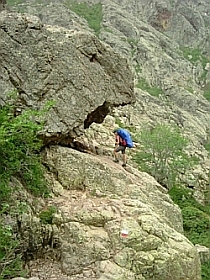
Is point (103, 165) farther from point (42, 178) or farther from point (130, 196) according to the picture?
point (42, 178)

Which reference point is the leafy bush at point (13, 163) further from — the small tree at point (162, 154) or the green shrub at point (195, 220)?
the small tree at point (162, 154)

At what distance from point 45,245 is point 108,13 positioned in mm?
71418

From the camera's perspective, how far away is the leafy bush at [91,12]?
7442 centimetres

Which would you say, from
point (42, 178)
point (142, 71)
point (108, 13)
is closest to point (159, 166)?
point (42, 178)

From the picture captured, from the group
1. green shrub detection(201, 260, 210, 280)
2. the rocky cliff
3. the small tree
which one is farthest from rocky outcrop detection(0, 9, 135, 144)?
the small tree

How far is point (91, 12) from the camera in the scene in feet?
261

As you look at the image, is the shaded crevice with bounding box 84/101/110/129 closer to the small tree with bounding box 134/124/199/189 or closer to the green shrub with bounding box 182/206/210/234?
the green shrub with bounding box 182/206/210/234

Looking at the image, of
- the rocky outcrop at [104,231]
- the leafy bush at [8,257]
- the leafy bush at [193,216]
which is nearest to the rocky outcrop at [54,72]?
the rocky outcrop at [104,231]

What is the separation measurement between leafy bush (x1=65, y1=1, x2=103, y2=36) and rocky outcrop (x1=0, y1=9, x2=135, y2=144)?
5576 cm

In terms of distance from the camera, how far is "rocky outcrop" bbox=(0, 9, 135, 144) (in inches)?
603

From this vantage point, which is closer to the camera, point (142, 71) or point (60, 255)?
point (60, 255)

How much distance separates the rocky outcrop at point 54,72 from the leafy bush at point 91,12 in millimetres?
55756

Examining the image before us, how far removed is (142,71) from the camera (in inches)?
2643

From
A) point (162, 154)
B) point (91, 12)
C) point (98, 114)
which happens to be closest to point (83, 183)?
point (98, 114)
